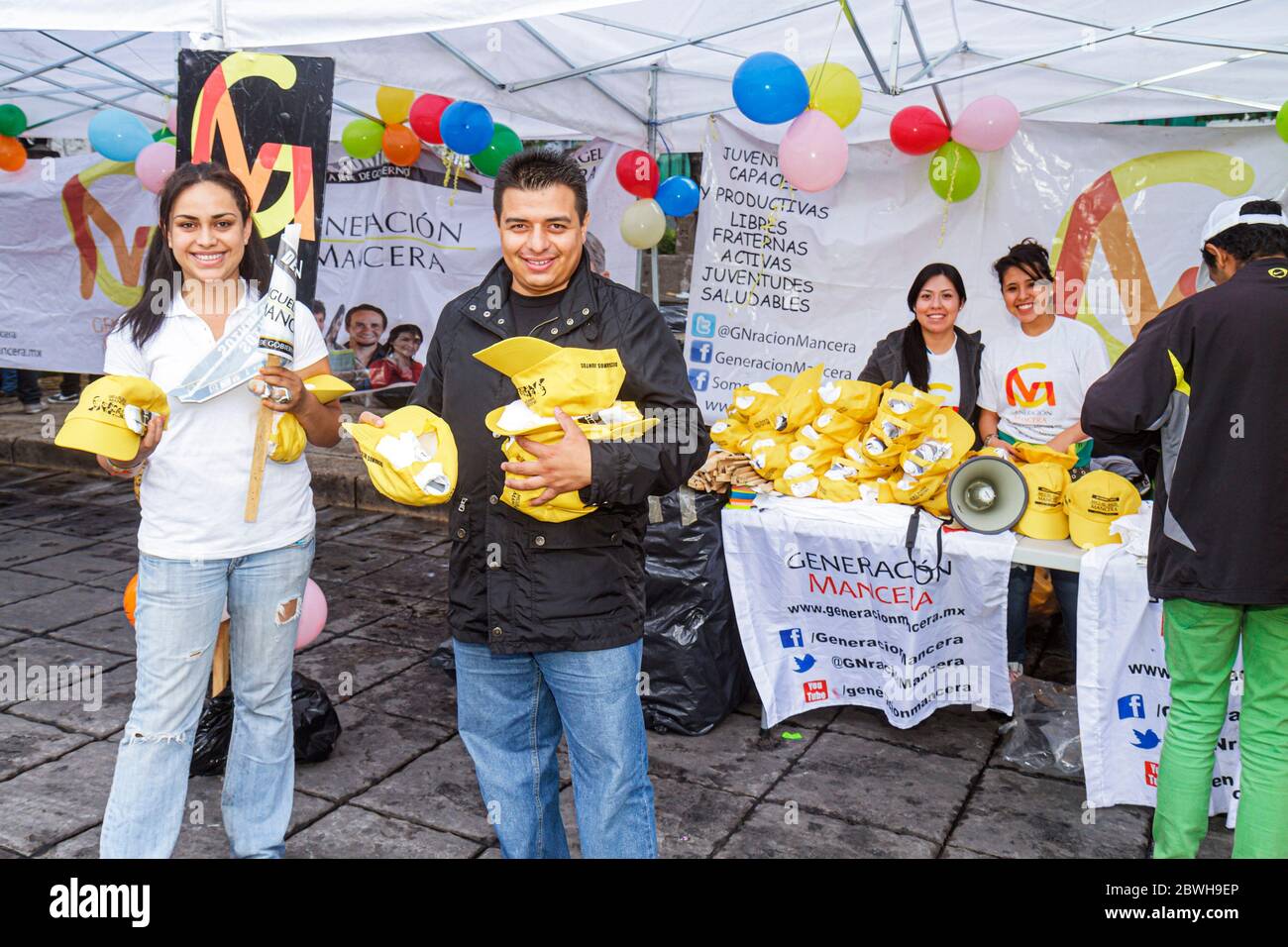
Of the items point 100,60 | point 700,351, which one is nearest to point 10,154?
point 100,60

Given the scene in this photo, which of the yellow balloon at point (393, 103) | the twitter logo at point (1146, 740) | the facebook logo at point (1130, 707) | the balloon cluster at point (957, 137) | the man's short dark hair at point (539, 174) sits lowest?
the twitter logo at point (1146, 740)

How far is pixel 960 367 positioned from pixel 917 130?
1.55 m

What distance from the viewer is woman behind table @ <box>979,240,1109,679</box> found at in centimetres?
416

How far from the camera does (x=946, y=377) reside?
436 cm

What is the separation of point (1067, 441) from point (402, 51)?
3.29m

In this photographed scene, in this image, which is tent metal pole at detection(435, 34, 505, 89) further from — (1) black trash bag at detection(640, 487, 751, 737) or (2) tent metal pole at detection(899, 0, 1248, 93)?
(1) black trash bag at detection(640, 487, 751, 737)

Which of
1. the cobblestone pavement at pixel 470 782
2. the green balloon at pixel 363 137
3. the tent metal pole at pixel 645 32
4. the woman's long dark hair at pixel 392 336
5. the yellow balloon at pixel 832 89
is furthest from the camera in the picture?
the woman's long dark hair at pixel 392 336

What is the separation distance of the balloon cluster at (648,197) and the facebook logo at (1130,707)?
3661 mm

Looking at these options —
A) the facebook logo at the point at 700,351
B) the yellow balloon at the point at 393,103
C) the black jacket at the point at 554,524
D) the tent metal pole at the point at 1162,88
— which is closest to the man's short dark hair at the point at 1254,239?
the black jacket at the point at 554,524

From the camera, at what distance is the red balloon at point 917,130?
5262 mm

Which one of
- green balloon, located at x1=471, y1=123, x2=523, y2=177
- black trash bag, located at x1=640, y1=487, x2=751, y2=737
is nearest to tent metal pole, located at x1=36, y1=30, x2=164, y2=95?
green balloon, located at x1=471, y1=123, x2=523, y2=177

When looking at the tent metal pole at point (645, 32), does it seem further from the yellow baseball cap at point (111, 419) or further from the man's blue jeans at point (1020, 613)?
the yellow baseball cap at point (111, 419)

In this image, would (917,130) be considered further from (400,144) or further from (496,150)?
(400,144)
